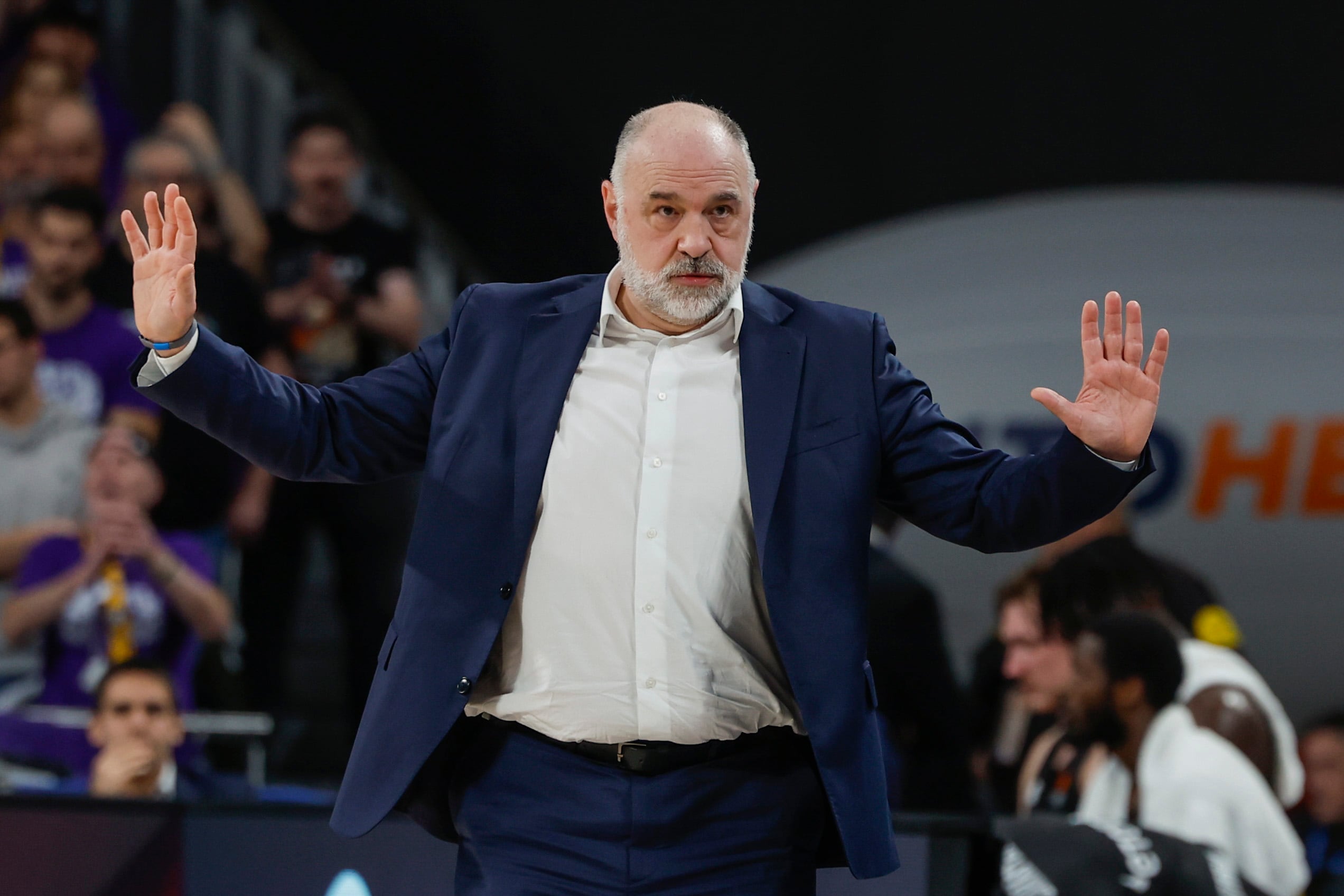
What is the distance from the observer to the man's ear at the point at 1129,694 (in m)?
3.32

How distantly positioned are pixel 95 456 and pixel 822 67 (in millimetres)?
3181

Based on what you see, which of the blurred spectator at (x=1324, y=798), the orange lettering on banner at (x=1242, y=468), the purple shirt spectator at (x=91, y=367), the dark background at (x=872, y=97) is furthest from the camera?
the dark background at (x=872, y=97)

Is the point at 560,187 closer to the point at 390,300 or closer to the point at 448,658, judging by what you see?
the point at 390,300

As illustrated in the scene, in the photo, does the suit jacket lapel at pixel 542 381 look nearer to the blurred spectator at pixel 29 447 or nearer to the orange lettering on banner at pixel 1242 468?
the blurred spectator at pixel 29 447

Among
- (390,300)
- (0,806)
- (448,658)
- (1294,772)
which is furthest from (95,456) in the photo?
(1294,772)

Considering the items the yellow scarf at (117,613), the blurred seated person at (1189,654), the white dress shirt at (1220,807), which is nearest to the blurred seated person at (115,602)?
the yellow scarf at (117,613)

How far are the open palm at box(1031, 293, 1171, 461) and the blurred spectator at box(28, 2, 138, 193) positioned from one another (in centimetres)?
455

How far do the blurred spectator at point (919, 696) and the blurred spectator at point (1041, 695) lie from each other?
20cm

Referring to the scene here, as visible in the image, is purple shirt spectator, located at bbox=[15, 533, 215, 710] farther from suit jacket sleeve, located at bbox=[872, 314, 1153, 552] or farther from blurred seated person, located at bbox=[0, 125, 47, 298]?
suit jacket sleeve, located at bbox=[872, 314, 1153, 552]

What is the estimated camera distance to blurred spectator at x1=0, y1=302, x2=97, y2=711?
4707mm

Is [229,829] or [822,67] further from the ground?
[822,67]

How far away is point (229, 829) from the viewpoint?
8.23 ft

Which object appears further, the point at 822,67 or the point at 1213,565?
the point at 822,67

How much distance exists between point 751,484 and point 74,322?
3.66 meters
